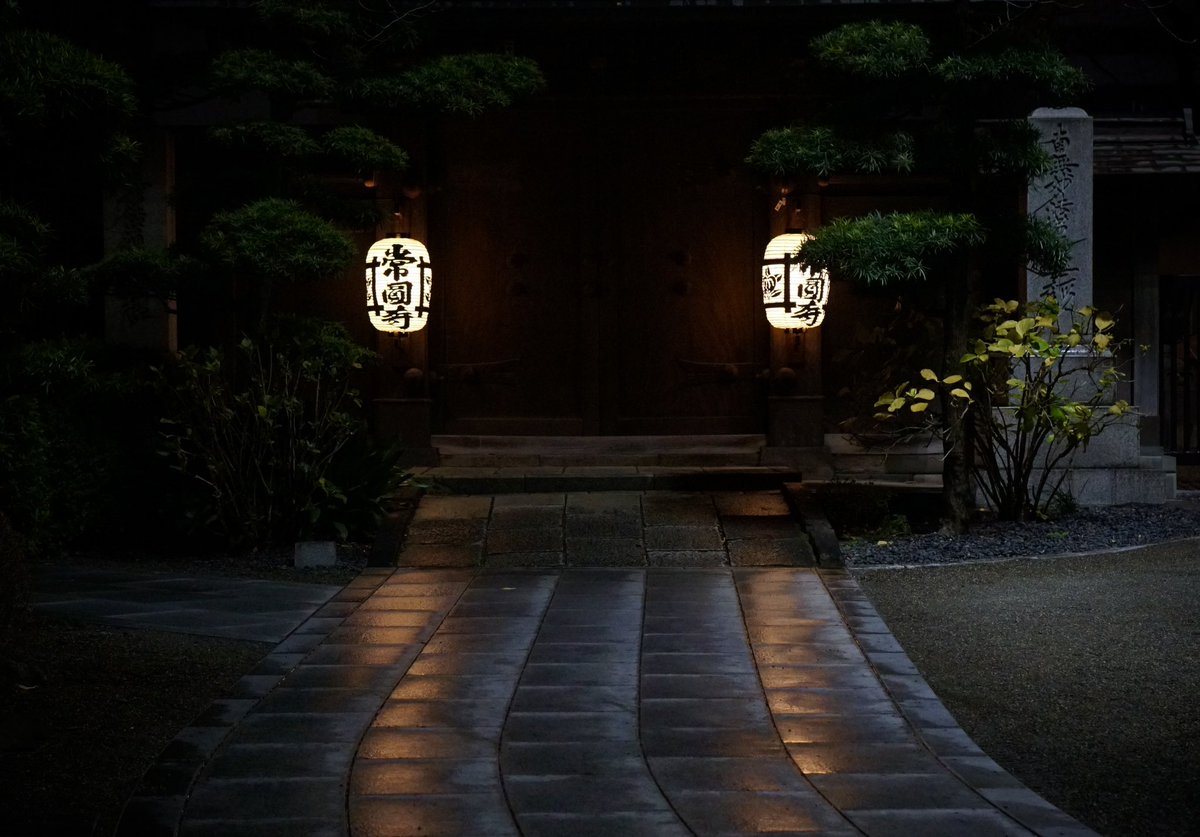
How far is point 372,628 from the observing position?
319 inches

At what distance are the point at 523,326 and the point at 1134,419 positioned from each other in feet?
19.5

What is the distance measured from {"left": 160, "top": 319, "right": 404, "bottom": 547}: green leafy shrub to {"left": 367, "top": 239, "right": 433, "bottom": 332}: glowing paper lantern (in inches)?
69.8

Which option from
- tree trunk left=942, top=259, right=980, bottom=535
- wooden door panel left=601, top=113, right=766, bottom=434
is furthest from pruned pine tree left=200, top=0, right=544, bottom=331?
tree trunk left=942, top=259, right=980, bottom=535

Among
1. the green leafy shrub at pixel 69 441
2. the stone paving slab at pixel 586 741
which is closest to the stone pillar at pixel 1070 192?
the stone paving slab at pixel 586 741

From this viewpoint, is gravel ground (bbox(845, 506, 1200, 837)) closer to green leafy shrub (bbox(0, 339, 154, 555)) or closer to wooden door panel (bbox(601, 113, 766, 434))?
wooden door panel (bbox(601, 113, 766, 434))

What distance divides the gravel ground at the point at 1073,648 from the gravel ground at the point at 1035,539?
0.02 meters

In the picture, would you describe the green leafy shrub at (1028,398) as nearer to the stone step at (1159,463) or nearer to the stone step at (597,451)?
the stone step at (1159,463)

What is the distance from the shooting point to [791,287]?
42.8 feet

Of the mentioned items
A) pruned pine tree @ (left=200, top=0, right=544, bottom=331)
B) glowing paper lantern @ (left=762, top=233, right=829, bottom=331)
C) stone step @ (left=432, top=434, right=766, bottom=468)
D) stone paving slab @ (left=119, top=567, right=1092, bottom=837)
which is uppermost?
pruned pine tree @ (left=200, top=0, right=544, bottom=331)

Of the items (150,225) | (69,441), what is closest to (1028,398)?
(69,441)

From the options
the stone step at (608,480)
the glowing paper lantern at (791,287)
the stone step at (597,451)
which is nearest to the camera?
the stone step at (608,480)

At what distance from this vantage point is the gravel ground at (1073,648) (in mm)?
5297

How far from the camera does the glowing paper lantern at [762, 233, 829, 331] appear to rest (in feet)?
42.8

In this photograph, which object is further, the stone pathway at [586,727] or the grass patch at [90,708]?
the grass patch at [90,708]
